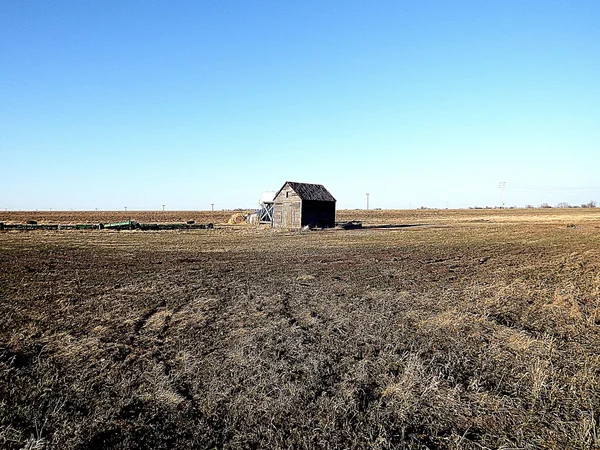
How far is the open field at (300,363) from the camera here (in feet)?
13.9

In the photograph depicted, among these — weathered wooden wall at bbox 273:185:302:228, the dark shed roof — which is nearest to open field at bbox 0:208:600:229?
the dark shed roof

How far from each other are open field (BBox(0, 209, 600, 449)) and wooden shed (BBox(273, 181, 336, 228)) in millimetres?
29250

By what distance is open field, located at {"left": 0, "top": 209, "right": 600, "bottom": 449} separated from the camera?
4.24 metres

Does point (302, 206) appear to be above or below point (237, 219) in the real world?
above

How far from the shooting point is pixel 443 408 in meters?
4.68

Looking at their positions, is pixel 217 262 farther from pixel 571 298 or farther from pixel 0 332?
pixel 571 298

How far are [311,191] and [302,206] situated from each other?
10.4 feet

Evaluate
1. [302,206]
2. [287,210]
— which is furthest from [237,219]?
[302,206]

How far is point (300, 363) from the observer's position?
5.88 meters

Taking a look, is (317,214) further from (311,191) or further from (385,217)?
(385,217)

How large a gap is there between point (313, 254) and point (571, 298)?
38.3 ft

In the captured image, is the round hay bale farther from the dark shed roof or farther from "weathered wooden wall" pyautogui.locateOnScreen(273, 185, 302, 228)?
the dark shed roof

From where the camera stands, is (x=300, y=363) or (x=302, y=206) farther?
(x=302, y=206)

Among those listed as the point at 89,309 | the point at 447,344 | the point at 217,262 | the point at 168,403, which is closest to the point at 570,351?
the point at 447,344
